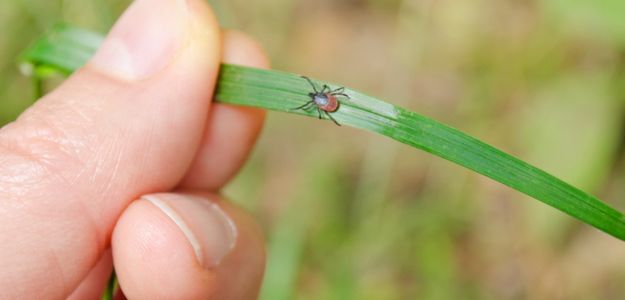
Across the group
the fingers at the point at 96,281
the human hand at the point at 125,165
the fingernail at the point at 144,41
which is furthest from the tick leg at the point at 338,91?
the fingers at the point at 96,281

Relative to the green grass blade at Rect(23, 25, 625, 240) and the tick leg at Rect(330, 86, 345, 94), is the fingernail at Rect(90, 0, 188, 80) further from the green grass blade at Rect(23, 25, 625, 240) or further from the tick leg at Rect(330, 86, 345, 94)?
the tick leg at Rect(330, 86, 345, 94)

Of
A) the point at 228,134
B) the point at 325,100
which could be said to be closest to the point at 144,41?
the point at 228,134

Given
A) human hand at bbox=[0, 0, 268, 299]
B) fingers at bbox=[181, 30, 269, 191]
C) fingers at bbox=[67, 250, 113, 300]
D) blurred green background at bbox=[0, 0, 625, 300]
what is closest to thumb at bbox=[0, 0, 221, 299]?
human hand at bbox=[0, 0, 268, 299]

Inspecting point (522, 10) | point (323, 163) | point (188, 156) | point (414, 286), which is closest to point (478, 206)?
point (414, 286)

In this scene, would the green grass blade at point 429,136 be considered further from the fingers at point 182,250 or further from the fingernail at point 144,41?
the fingers at point 182,250

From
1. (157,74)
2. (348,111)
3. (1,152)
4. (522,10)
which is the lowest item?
(1,152)

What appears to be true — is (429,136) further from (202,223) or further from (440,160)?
(440,160)

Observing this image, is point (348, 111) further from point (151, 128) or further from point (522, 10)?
point (522, 10)
